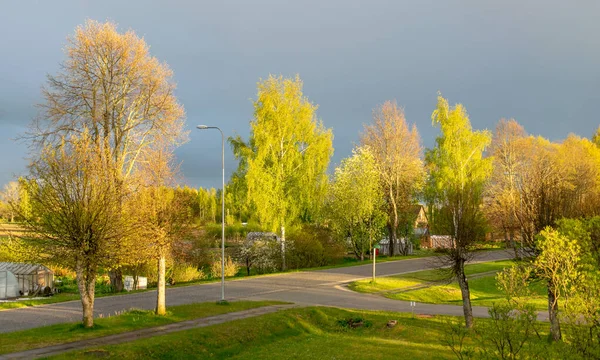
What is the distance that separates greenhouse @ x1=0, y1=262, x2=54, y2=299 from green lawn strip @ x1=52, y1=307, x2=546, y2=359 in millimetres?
23251

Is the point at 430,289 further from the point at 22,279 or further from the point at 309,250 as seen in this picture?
the point at 22,279

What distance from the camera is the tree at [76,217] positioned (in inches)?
720

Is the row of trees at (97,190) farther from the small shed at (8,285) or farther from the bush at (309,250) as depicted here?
the bush at (309,250)

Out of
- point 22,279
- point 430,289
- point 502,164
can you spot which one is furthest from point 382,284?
point 502,164

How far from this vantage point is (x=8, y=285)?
3503 cm

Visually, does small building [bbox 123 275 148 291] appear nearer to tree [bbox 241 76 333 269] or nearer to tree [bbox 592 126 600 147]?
tree [bbox 241 76 333 269]

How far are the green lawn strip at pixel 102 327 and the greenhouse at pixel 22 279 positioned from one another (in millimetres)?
18751

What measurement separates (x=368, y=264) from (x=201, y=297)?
969 inches

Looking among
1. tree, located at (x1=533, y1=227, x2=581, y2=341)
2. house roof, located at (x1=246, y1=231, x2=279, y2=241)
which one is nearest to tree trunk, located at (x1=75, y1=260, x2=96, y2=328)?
tree, located at (x1=533, y1=227, x2=581, y2=341)

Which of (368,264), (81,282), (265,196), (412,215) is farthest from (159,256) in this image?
(412,215)

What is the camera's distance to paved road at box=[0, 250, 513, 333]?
23.1 m

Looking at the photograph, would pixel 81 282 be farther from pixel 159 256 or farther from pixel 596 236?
pixel 596 236

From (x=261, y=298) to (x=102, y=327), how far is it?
12.3 metres

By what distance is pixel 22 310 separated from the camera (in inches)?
988
